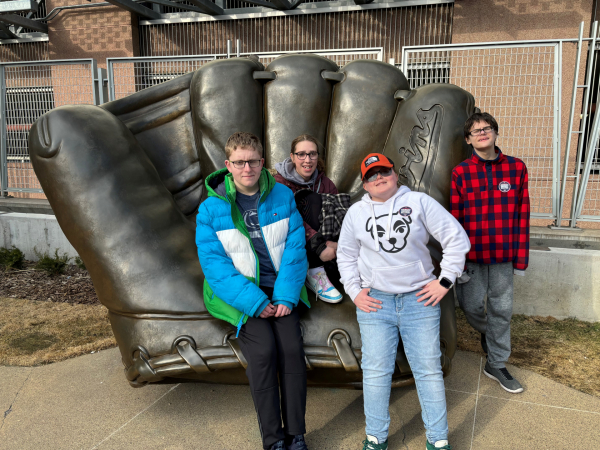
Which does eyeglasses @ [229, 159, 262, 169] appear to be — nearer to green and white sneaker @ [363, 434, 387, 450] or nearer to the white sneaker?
the white sneaker

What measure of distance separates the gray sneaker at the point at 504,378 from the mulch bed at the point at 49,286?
11.6 ft

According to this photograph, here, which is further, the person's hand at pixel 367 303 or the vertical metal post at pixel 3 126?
the vertical metal post at pixel 3 126

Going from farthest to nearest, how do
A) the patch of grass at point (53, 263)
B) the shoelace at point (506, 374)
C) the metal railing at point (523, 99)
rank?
the patch of grass at point (53, 263) < the metal railing at point (523, 99) < the shoelace at point (506, 374)

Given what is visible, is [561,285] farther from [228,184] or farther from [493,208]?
[228,184]

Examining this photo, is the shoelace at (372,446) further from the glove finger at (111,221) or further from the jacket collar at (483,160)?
the jacket collar at (483,160)

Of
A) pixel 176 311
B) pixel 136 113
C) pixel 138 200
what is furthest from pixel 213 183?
pixel 136 113

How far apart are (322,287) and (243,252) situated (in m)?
0.47

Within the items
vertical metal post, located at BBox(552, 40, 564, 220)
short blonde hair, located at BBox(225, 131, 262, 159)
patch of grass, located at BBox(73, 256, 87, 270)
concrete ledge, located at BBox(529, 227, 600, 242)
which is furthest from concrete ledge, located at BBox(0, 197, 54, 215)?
vertical metal post, located at BBox(552, 40, 564, 220)

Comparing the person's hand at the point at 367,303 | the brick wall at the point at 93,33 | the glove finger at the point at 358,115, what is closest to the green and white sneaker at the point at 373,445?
the person's hand at the point at 367,303

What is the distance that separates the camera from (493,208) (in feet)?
8.61

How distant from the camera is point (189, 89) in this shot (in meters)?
3.31

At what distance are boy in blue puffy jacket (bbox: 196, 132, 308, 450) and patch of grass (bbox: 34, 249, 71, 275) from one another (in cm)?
370

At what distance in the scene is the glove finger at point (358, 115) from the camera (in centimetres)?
317

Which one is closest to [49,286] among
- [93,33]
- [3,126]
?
[3,126]
